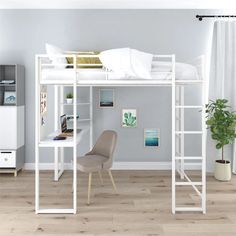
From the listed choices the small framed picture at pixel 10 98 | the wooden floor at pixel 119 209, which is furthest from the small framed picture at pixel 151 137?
the small framed picture at pixel 10 98

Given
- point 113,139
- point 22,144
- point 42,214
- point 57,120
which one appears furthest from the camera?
point 22,144

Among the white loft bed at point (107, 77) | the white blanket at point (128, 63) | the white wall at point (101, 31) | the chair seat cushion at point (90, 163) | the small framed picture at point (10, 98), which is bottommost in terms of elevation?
the chair seat cushion at point (90, 163)

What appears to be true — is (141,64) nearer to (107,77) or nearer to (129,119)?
(107,77)

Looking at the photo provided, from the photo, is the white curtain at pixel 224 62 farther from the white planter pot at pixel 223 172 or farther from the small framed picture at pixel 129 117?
the small framed picture at pixel 129 117

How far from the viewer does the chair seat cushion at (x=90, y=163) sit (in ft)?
12.1

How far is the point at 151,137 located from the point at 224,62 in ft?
5.53

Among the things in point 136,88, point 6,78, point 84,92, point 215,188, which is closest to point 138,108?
point 136,88

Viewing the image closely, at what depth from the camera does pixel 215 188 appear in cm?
430

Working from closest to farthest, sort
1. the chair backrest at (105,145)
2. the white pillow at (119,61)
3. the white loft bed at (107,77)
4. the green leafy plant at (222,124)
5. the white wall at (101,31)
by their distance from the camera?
the white pillow at (119,61)
the white loft bed at (107,77)
the chair backrest at (105,145)
the green leafy plant at (222,124)
the white wall at (101,31)

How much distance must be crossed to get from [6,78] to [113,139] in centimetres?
223

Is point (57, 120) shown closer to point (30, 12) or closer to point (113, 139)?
point (113, 139)

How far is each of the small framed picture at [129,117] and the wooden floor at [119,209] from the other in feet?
3.01

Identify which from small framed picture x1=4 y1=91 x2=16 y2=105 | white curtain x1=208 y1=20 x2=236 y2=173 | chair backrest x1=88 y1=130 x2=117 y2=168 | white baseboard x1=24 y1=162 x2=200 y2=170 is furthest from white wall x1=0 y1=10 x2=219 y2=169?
chair backrest x1=88 y1=130 x2=117 y2=168

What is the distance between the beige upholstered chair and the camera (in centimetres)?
369
